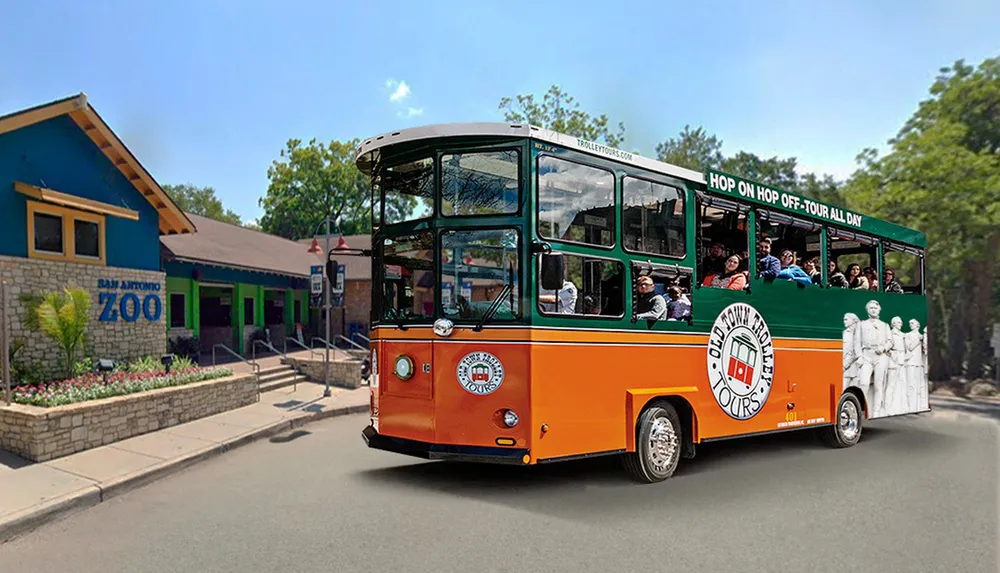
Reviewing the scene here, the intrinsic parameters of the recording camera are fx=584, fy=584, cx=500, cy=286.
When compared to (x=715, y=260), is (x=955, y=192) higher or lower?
higher

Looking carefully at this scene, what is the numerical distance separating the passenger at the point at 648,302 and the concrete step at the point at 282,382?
10967 millimetres

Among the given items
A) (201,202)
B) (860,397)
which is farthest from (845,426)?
(201,202)

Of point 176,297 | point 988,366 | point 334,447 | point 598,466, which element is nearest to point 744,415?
point 598,466

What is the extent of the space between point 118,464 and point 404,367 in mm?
4450

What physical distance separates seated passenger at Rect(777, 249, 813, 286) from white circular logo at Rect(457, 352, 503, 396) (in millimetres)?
4773

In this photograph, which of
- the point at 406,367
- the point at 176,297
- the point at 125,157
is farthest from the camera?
the point at 176,297

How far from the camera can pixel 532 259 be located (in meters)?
5.77

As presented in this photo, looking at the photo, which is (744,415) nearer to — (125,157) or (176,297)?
(125,157)

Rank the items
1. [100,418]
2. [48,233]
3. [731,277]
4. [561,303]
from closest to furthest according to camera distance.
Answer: [561,303] < [731,277] < [100,418] < [48,233]

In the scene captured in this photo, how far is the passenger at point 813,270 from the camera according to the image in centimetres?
910

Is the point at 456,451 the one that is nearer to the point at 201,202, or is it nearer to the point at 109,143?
the point at 109,143

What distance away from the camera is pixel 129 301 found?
43.9ft

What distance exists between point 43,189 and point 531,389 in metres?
11.2

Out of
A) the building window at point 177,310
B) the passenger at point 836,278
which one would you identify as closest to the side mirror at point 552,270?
the passenger at point 836,278
